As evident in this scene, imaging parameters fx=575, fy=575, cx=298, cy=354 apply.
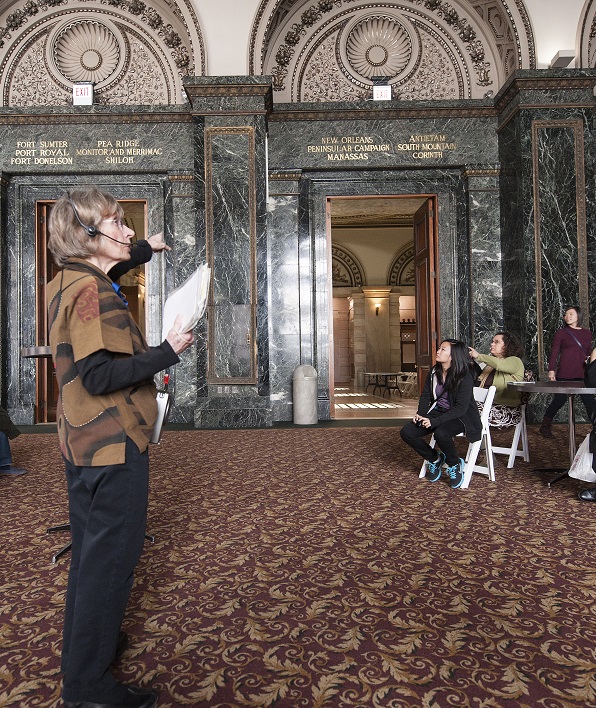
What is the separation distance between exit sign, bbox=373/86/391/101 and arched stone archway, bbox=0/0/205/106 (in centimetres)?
305

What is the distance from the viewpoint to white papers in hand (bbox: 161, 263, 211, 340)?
1521mm

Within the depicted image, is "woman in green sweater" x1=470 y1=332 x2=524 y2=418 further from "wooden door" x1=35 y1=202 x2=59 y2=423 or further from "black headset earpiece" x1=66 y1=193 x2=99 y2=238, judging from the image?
"wooden door" x1=35 y1=202 x2=59 y2=423

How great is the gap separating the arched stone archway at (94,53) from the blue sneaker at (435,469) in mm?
7476

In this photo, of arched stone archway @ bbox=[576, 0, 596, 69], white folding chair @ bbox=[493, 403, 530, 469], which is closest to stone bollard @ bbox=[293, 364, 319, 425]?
white folding chair @ bbox=[493, 403, 530, 469]

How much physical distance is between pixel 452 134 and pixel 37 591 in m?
8.62

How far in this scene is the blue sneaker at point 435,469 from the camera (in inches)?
178

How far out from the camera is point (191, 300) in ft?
5.06

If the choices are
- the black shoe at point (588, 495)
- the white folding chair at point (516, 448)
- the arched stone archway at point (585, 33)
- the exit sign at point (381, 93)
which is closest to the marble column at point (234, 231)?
the exit sign at point (381, 93)

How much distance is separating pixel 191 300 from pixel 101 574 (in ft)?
2.51

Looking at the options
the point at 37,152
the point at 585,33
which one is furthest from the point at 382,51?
the point at 37,152

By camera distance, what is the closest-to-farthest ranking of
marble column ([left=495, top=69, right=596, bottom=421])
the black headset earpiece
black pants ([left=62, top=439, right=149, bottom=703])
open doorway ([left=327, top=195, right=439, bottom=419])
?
black pants ([left=62, top=439, right=149, bottom=703])
the black headset earpiece
marble column ([left=495, top=69, right=596, bottom=421])
open doorway ([left=327, top=195, right=439, bottom=419])

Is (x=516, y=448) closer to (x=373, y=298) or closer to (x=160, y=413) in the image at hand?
(x=160, y=413)

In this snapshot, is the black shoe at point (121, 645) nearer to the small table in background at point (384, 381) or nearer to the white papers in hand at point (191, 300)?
the white papers in hand at point (191, 300)

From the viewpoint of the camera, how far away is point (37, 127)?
8.95 metres
